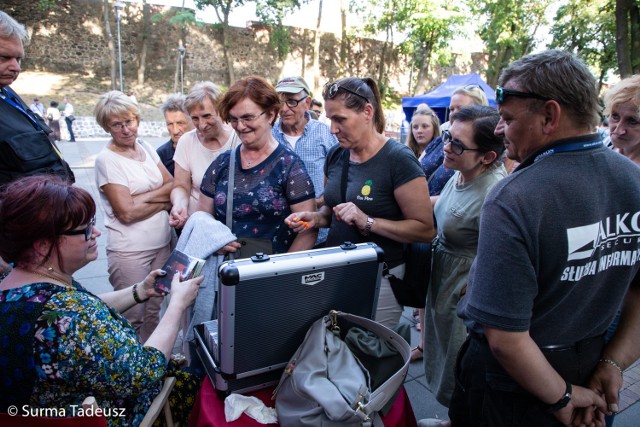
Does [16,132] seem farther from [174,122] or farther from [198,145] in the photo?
[174,122]

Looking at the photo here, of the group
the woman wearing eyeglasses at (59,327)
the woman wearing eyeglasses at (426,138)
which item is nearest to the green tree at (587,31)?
the woman wearing eyeglasses at (426,138)

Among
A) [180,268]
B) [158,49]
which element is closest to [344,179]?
[180,268]

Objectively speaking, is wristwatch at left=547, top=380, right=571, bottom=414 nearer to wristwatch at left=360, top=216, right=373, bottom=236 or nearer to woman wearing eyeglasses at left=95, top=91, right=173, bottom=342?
wristwatch at left=360, top=216, right=373, bottom=236

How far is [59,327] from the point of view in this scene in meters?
1.16

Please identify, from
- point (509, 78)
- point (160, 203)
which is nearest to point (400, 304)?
point (509, 78)

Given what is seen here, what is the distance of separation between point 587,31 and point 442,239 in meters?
22.0

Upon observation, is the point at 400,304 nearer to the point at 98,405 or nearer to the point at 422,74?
the point at 98,405

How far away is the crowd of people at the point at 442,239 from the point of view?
105cm

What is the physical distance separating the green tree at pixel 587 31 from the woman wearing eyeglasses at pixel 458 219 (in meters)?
19.0

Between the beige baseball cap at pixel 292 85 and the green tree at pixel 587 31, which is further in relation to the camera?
the green tree at pixel 587 31

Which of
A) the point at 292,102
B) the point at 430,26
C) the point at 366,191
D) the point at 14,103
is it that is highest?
the point at 430,26

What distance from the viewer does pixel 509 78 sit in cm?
114

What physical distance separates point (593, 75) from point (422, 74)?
21755mm

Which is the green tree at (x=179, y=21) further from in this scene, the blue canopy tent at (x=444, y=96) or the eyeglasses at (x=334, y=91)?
the eyeglasses at (x=334, y=91)
